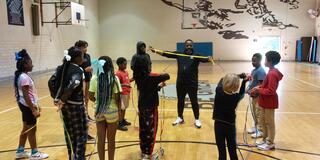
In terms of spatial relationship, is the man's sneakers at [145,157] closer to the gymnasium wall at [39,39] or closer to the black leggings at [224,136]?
the black leggings at [224,136]

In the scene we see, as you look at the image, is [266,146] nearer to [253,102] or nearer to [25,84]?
[253,102]

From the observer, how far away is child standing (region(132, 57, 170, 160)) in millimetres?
3115

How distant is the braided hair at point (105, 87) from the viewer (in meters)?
2.89

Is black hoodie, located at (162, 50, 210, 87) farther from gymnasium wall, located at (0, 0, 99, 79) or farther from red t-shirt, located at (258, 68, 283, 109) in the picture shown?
gymnasium wall, located at (0, 0, 99, 79)

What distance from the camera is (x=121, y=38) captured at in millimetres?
19484

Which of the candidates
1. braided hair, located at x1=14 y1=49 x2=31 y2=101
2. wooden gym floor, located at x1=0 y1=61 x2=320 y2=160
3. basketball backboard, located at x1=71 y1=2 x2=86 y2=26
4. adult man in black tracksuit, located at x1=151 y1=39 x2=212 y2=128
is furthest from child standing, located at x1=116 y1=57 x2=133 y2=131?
basketball backboard, located at x1=71 y1=2 x2=86 y2=26

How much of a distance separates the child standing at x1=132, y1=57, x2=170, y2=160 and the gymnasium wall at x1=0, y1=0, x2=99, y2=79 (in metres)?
8.84

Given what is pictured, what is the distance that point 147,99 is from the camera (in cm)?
322

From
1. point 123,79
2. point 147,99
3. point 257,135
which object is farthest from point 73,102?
point 257,135

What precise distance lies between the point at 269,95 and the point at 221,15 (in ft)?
51.6

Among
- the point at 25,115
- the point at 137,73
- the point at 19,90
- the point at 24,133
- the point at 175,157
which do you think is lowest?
the point at 175,157

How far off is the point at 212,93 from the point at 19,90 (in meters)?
5.42

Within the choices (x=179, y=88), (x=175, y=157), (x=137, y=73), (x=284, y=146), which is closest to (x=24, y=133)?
(x=137, y=73)

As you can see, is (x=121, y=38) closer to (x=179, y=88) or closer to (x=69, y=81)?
(x=179, y=88)
